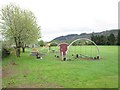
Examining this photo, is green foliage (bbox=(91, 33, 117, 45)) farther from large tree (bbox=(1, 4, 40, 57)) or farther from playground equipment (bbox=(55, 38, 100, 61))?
large tree (bbox=(1, 4, 40, 57))

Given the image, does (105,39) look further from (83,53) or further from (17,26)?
(17,26)

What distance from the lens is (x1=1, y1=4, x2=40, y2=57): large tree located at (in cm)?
3062

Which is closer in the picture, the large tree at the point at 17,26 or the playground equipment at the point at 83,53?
the playground equipment at the point at 83,53

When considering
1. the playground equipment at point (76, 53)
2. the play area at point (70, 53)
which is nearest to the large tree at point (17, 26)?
the play area at point (70, 53)

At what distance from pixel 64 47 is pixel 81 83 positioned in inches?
639

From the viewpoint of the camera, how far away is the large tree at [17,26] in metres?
30.6

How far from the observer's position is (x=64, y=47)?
28828 millimetres

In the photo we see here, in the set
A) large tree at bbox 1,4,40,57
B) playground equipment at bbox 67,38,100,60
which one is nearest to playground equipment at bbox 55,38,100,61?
playground equipment at bbox 67,38,100,60

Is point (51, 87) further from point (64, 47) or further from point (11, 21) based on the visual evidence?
point (11, 21)

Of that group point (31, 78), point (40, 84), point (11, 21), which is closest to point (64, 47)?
point (11, 21)

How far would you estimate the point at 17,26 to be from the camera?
100 feet

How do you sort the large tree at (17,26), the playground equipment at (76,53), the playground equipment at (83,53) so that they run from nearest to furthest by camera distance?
the playground equipment at (76,53) → the playground equipment at (83,53) → the large tree at (17,26)

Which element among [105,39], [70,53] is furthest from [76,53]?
[105,39]

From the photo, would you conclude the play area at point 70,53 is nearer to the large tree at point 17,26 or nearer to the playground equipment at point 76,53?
the playground equipment at point 76,53
